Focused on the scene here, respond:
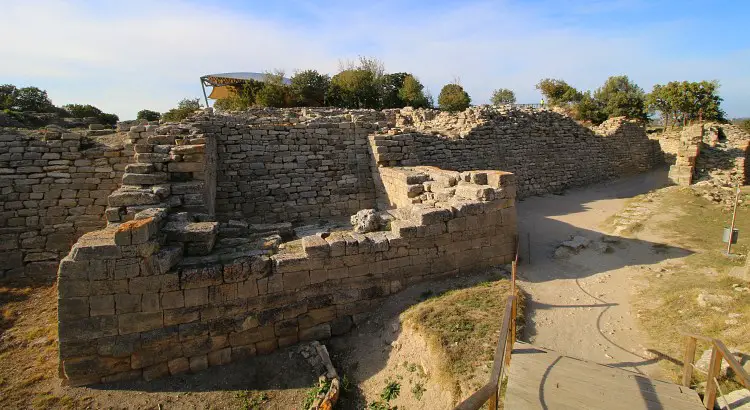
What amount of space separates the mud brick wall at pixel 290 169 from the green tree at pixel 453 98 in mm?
22857

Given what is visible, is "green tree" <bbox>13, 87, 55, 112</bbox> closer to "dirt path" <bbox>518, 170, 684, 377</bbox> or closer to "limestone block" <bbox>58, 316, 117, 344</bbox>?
"limestone block" <bbox>58, 316, 117, 344</bbox>

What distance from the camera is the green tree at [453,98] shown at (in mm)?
33188

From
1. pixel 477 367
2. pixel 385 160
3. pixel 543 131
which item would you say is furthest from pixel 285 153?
pixel 543 131

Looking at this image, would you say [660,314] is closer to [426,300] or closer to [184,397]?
[426,300]

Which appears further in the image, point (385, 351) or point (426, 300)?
point (426, 300)

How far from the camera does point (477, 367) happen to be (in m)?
4.62

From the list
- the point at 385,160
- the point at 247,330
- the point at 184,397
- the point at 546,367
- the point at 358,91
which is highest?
the point at 358,91

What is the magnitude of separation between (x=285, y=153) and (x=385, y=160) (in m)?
2.91

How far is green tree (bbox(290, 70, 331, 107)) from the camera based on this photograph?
96.8 ft

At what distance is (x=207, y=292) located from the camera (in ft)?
17.7

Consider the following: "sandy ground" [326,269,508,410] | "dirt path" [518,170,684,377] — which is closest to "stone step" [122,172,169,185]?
"sandy ground" [326,269,508,410]

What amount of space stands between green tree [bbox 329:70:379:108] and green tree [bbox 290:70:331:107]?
74cm

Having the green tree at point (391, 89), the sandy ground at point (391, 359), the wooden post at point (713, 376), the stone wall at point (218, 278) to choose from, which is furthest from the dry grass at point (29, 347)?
the green tree at point (391, 89)

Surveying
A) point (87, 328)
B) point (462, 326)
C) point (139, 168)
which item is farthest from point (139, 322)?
point (462, 326)
